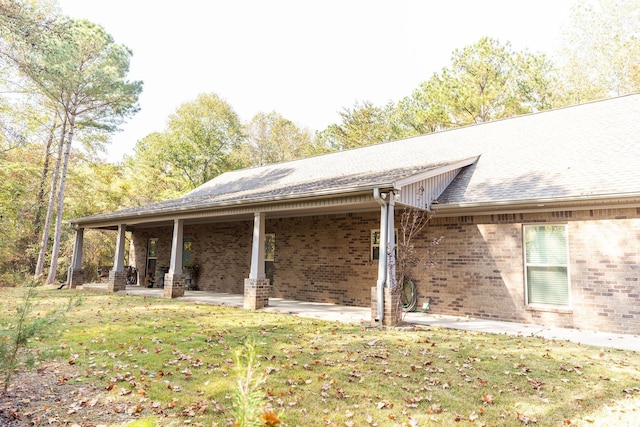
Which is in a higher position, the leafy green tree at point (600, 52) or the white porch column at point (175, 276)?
the leafy green tree at point (600, 52)

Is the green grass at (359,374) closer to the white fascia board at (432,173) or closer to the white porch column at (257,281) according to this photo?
the white porch column at (257,281)

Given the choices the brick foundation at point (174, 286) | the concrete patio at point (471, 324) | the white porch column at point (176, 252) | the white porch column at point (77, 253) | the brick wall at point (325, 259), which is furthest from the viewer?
the white porch column at point (77, 253)

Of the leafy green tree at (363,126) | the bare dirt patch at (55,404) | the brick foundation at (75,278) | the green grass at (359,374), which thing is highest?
the leafy green tree at (363,126)

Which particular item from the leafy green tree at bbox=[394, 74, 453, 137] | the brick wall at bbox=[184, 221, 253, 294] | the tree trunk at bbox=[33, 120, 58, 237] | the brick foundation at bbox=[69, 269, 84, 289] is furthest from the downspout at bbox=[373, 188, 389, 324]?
the tree trunk at bbox=[33, 120, 58, 237]

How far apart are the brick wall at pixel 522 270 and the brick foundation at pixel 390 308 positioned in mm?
2139

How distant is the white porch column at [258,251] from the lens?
977 cm

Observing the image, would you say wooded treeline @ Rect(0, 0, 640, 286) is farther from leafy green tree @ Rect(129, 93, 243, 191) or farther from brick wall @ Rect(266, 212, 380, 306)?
brick wall @ Rect(266, 212, 380, 306)

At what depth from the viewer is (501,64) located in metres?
23.4

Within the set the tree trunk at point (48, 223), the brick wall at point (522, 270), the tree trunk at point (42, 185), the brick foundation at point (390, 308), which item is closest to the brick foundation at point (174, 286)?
the brick foundation at point (390, 308)

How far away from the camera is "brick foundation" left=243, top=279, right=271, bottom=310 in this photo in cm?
955

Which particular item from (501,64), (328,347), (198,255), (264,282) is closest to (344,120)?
(501,64)

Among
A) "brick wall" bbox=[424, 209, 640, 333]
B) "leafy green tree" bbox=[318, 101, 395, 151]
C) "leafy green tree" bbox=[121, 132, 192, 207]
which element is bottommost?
"brick wall" bbox=[424, 209, 640, 333]

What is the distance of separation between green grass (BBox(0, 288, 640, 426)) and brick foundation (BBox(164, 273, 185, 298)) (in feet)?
14.9

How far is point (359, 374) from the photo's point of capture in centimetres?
462
